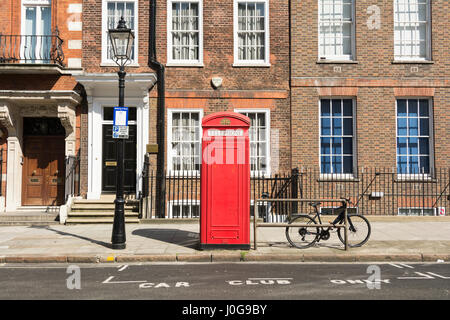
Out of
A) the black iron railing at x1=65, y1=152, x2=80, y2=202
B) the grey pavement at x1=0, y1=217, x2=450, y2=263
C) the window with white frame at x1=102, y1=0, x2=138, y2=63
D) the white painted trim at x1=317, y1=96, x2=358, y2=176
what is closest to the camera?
the grey pavement at x1=0, y1=217, x2=450, y2=263

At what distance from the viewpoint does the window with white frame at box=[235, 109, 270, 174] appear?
13625 millimetres

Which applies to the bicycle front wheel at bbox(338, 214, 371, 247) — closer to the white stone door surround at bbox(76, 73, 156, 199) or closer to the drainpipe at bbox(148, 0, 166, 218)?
the drainpipe at bbox(148, 0, 166, 218)

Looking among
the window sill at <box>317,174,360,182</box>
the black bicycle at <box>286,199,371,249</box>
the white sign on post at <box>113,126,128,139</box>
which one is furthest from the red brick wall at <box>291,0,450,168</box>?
the white sign on post at <box>113,126,128,139</box>

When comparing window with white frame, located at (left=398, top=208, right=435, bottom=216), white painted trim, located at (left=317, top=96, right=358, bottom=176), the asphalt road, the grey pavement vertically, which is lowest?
the asphalt road

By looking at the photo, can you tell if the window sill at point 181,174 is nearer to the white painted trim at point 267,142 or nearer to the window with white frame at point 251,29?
the white painted trim at point 267,142

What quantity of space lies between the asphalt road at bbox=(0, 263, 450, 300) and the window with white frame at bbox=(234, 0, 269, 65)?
8427 mm

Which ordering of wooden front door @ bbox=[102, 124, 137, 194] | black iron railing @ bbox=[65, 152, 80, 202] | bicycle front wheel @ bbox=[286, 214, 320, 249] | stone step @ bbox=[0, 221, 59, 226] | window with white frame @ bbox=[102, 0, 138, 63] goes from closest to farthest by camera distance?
bicycle front wheel @ bbox=[286, 214, 320, 249] → stone step @ bbox=[0, 221, 59, 226] → black iron railing @ bbox=[65, 152, 80, 202] → wooden front door @ bbox=[102, 124, 137, 194] → window with white frame @ bbox=[102, 0, 138, 63]

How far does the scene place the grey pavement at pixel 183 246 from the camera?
793 cm

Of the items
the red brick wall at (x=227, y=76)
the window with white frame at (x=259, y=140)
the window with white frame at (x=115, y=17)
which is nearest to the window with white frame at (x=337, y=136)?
the red brick wall at (x=227, y=76)

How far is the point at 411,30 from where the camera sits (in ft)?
45.5

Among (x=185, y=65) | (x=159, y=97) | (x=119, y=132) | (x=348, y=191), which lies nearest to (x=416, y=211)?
(x=348, y=191)

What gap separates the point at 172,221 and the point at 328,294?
7.34 metres

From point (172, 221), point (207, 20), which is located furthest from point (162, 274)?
point (207, 20)
